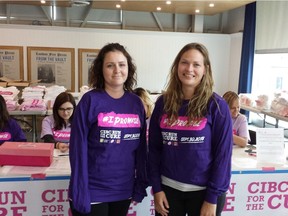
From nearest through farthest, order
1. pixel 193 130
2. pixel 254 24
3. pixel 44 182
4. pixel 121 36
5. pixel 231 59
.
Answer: pixel 193 130
pixel 44 182
pixel 254 24
pixel 121 36
pixel 231 59

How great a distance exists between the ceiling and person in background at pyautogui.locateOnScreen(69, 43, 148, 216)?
4872mm

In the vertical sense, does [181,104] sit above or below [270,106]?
above

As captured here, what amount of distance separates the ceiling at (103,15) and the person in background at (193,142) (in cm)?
487

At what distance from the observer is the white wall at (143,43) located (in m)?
5.96

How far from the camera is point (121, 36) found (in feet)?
20.7

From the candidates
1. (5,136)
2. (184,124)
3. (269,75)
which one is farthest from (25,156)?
(269,75)

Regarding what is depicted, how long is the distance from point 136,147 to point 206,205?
14.8 inches

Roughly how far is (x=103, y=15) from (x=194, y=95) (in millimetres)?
6024

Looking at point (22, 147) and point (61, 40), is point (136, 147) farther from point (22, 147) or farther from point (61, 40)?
point (61, 40)

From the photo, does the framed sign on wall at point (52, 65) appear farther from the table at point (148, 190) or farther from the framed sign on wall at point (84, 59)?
the table at point (148, 190)

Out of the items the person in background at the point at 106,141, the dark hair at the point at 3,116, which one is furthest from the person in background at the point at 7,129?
the person in background at the point at 106,141

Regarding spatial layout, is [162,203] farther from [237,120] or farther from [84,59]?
[84,59]

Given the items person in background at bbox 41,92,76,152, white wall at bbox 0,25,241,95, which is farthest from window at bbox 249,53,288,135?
person in background at bbox 41,92,76,152

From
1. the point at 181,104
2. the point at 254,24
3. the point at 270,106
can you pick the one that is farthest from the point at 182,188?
the point at 254,24
